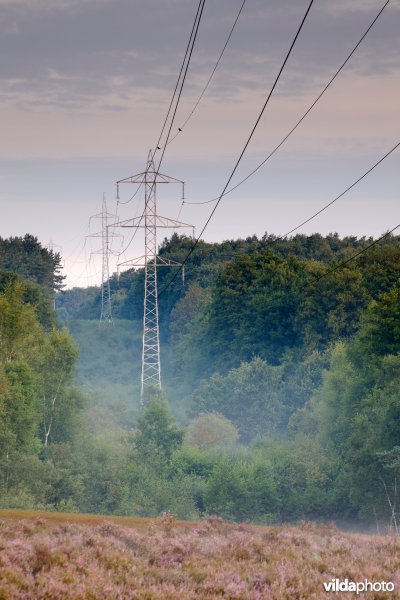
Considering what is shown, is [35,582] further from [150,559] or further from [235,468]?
[235,468]

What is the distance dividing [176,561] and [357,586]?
3.62 m

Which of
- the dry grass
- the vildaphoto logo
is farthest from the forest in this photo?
the vildaphoto logo

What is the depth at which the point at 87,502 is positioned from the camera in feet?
176

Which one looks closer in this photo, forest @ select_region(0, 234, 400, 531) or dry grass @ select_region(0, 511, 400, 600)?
dry grass @ select_region(0, 511, 400, 600)

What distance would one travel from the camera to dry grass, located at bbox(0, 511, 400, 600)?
46.1 feet

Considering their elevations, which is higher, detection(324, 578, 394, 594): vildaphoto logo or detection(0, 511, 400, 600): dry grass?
detection(0, 511, 400, 600): dry grass

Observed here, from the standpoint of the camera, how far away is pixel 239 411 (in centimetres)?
8775

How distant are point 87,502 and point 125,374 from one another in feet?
205

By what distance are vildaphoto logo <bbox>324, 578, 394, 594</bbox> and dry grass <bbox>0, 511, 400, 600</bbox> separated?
0.18 m

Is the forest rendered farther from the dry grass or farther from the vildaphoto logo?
the vildaphoto logo

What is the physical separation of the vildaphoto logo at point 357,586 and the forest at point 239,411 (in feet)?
75.4

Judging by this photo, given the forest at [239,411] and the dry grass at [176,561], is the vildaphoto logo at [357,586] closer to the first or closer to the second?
the dry grass at [176,561]

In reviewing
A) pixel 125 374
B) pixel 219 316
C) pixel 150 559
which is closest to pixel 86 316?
pixel 125 374

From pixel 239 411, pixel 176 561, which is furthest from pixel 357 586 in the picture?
pixel 239 411
